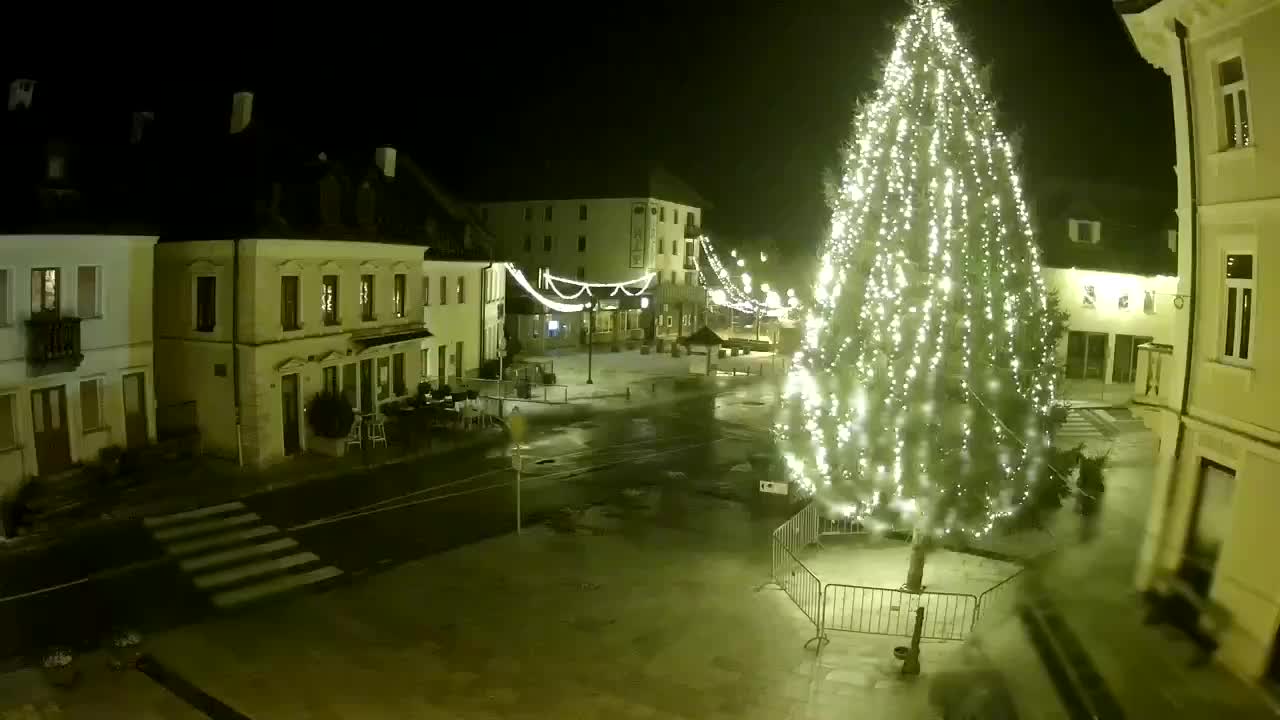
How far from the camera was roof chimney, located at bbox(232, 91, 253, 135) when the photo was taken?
29672 millimetres

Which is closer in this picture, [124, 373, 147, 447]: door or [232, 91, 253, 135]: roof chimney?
[124, 373, 147, 447]: door

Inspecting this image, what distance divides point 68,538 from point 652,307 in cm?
4559

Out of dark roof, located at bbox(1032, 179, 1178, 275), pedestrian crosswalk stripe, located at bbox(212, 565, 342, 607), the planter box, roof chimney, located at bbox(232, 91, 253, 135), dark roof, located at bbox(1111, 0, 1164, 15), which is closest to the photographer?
dark roof, located at bbox(1111, 0, 1164, 15)

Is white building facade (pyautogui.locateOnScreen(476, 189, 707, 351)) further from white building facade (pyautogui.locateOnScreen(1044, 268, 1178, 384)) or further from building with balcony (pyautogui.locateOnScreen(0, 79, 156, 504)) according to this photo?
building with balcony (pyautogui.locateOnScreen(0, 79, 156, 504))

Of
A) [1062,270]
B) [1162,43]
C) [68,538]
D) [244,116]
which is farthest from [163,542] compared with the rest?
[1062,270]

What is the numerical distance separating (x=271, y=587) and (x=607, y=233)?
46666 millimetres

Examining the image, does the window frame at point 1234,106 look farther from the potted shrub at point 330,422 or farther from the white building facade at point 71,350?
the white building facade at point 71,350

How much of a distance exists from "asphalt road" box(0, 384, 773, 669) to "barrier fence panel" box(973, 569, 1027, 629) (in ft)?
27.2

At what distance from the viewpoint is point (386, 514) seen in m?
20.4

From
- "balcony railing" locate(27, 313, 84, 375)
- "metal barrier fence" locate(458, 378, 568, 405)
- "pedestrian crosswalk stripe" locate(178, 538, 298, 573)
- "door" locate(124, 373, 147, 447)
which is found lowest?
"pedestrian crosswalk stripe" locate(178, 538, 298, 573)

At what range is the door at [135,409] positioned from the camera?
23.0m

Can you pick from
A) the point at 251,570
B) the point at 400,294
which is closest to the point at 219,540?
the point at 251,570

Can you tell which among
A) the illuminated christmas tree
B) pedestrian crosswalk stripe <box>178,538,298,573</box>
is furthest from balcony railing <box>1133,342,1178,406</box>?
pedestrian crosswalk stripe <box>178,538,298,573</box>

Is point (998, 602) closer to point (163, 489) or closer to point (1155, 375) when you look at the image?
point (1155, 375)
